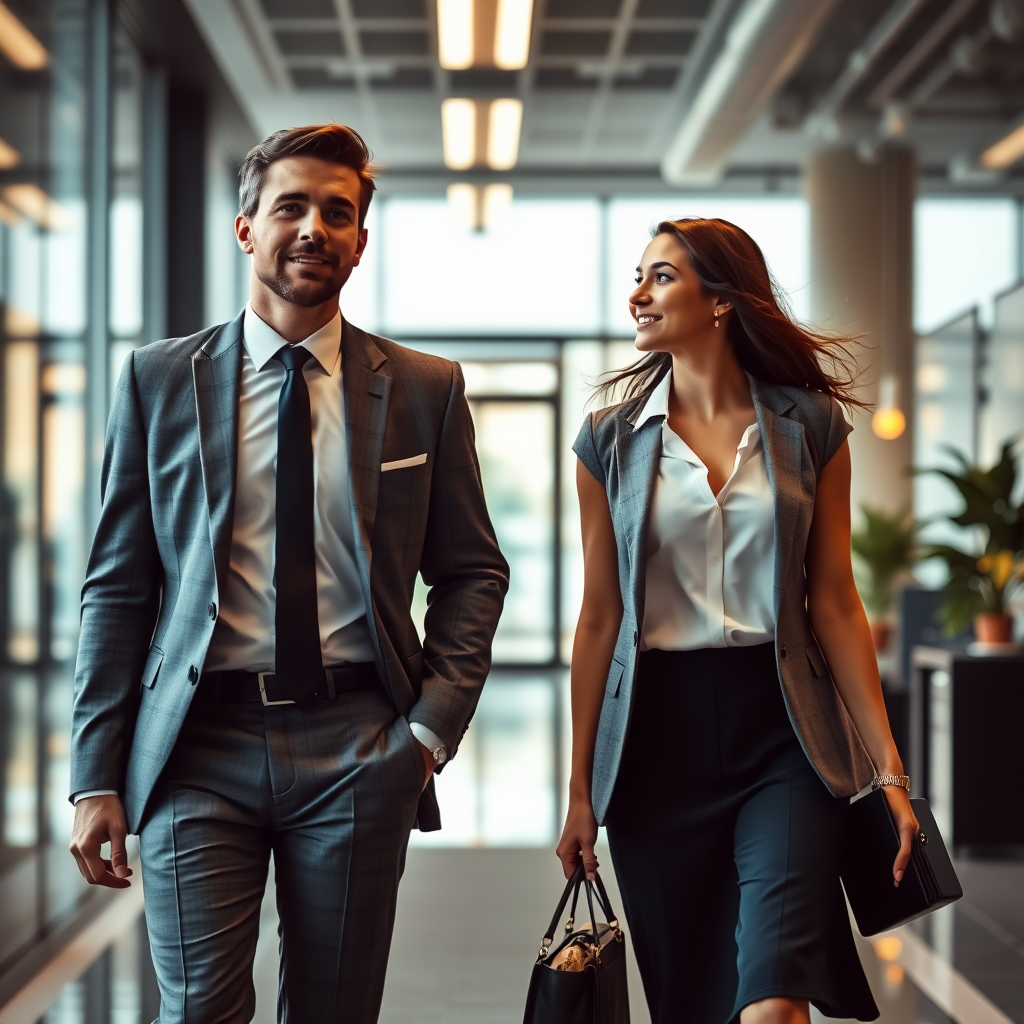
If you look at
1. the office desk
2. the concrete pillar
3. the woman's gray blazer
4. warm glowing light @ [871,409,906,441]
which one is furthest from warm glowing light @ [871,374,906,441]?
the woman's gray blazer

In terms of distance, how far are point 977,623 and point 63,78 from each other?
4.67 metres

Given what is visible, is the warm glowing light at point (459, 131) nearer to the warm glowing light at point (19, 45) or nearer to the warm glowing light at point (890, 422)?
the warm glowing light at point (890, 422)

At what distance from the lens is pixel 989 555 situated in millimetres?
6105

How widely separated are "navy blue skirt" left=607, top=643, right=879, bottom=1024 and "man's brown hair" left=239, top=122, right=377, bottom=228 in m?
0.96

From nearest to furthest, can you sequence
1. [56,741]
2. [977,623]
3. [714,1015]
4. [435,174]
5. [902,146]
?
[714,1015], [56,741], [977,623], [902,146], [435,174]

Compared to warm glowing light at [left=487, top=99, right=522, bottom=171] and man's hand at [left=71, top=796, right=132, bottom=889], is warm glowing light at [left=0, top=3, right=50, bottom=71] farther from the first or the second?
warm glowing light at [left=487, top=99, right=522, bottom=171]

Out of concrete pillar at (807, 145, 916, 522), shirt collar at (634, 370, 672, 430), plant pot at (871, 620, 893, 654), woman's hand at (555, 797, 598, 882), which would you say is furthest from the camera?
concrete pillar at (807, 145, 916, 522)

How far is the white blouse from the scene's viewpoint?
2.19m

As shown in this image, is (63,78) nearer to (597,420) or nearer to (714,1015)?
(597,420)

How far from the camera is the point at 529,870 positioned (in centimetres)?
530

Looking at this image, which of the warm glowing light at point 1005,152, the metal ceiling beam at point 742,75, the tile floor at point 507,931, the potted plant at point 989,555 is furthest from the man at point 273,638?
the warm glowing light at point 1005,152

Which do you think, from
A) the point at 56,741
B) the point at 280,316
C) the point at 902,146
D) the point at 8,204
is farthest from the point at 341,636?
the point at 902,146

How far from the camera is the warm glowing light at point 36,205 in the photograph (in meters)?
4.20

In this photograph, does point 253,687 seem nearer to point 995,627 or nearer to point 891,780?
point 891,780
